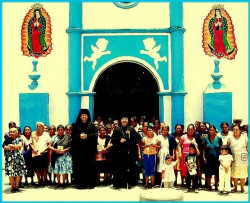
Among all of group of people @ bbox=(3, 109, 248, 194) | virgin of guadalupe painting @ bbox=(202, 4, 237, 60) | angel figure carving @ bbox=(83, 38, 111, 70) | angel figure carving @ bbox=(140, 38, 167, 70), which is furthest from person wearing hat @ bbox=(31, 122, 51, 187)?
virgin of guadalupe painting @ bbox=(202, 4, 237, 60)

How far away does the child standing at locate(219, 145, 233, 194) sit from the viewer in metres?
8.48

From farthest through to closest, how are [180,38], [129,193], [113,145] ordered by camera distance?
[180,38], [113,145], [129,193]

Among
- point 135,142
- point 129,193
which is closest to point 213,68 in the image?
point 135,142

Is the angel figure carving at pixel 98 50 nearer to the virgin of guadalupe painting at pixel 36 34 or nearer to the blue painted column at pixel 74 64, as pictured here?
the blue painted column at pixel 74 64

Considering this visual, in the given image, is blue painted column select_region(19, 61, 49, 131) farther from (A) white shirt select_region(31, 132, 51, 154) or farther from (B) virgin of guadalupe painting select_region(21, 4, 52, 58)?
(A) white shirt select_region(31, 132, 51, 154)

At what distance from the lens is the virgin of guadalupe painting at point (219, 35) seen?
12852 mm

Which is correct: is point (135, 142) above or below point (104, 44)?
below

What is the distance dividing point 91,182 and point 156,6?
6.26m

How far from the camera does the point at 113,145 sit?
9.25 meters

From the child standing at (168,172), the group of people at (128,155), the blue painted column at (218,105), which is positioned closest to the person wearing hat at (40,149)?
the group of people at (128,155)

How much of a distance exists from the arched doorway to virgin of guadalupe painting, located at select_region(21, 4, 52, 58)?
203 centimetres

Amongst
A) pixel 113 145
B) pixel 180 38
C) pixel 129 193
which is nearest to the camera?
pixel 129 193

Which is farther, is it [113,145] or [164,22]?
[164,22]

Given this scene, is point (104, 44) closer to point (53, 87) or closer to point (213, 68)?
point (53, 87)
